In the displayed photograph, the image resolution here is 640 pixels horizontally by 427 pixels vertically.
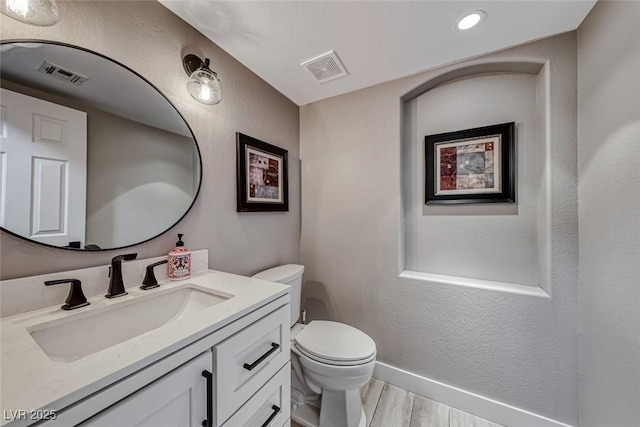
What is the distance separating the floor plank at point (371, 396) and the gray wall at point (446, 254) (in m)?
0.17

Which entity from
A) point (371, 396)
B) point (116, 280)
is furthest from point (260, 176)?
point (371, 396)

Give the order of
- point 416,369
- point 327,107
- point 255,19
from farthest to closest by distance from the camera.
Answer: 1. point 327,107
2. point 416,369
3. point 255,19

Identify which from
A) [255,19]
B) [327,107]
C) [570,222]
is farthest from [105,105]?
[570,222]

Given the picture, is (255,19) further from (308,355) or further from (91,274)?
A: (308,355)

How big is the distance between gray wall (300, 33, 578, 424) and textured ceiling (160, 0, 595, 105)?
0.40ft

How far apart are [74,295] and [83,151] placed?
50 centimetres

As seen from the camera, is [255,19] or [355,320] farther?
[355,320]

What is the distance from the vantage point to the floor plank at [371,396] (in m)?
1.40

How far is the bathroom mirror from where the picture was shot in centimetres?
→ 71

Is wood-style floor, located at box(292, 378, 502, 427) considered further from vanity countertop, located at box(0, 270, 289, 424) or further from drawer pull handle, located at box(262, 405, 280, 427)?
vanity countertop, located at box(0, 270, 289, 424)

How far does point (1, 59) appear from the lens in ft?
2.24

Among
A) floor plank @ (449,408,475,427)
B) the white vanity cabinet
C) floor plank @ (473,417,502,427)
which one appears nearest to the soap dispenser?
the white vanity cabinet

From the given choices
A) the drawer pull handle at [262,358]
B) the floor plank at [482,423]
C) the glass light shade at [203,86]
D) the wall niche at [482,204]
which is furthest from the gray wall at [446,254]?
the drawer pull handle at [262,358]

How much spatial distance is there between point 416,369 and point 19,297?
6.45 ft
